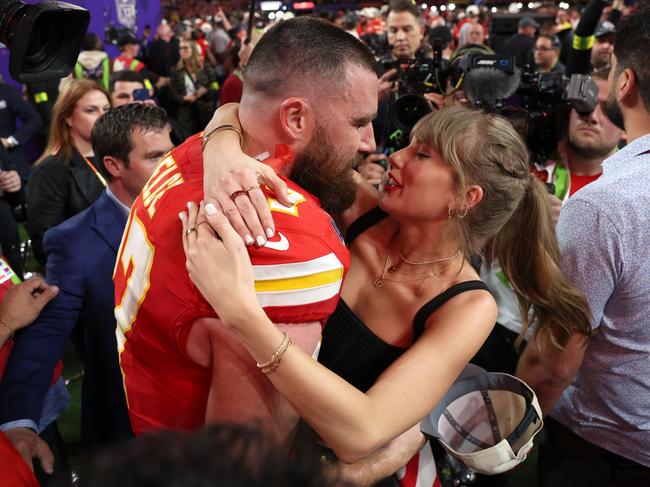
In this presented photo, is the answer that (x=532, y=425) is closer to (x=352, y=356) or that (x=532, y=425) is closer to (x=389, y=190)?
(x=352, y=356)

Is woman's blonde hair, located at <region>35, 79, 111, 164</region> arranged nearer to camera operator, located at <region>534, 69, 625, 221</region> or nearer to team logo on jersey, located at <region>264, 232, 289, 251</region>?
camera operator, located at <region>534, 69, 625, 221</region>

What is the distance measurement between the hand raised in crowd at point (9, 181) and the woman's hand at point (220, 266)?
114 inches

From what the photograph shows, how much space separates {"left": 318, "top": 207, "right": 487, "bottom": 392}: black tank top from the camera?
1519 millimetres

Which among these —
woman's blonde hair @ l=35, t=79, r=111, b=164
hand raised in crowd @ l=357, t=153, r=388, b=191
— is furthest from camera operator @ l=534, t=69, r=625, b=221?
woman's blonde hair @ l=35, t=79, r=111, b=164

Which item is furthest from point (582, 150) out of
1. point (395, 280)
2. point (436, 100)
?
point (395, 280)

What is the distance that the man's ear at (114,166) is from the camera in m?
2.54

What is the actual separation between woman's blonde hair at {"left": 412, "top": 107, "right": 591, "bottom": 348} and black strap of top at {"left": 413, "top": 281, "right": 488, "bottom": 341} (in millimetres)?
190

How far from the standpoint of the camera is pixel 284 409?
1.21 m

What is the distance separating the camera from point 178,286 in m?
1.15

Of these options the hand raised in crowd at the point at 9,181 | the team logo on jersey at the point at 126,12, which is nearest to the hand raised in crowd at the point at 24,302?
the hand raised in crowd at the point at 9,181

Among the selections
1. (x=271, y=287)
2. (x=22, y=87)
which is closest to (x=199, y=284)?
(x=271, y=287)

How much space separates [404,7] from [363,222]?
10.4ft

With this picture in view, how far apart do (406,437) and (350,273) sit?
0.43m

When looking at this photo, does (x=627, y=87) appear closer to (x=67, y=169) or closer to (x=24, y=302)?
(x=24, y=302)
